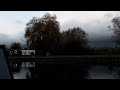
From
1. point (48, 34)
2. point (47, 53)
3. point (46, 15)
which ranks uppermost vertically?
point (46, 15)

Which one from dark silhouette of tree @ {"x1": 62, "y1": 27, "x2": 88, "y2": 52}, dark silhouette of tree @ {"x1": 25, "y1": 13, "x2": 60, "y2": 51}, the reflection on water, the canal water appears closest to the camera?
the canal water

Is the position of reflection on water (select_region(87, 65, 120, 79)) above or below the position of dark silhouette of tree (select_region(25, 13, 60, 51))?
below

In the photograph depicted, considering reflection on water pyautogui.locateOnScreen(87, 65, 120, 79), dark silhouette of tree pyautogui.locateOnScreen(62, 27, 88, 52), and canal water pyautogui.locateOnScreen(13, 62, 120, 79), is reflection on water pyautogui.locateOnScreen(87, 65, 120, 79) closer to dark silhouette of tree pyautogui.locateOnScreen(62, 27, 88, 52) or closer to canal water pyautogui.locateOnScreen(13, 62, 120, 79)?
canal water pyautogui.locateOnScreen(13, 62, 120, 79)

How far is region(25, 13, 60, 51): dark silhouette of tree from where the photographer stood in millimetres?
63812

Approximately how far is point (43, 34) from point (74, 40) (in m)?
13.8

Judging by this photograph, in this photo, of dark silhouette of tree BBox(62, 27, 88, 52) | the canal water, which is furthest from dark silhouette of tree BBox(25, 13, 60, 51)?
the canal water

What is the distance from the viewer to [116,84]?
9.74 ft

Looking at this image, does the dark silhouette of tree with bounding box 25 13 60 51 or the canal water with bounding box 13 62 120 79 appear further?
the dark silhouette of tree with bounding box 25 13 60 51

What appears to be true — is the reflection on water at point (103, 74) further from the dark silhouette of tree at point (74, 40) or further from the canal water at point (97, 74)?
the dark silhouette of tree at point (74, 40)

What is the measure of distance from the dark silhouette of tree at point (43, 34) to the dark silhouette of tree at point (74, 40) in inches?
281

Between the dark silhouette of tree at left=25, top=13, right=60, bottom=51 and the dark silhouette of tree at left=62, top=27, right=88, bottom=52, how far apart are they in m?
7.15
